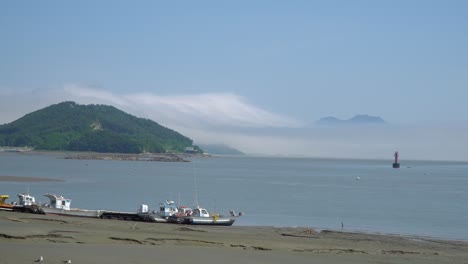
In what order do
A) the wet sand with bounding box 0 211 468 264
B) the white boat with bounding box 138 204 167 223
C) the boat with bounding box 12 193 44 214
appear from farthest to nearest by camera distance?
the boat with bounding box 12 193 44 214 < the white boat with bounding box 138 204 167 223 < the wet sand with bounding box 0 211 468 264

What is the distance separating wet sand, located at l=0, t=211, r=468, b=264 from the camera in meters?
24.5

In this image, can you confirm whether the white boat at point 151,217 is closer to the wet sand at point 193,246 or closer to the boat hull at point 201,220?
the boat hull at point 201,220

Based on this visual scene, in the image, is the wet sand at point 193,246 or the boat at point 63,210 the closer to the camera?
the wet sand at point 193,246

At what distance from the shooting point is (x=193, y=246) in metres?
29.2

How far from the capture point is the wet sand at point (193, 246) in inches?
965

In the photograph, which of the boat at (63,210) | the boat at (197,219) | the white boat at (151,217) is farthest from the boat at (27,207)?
the boat at (197,219)

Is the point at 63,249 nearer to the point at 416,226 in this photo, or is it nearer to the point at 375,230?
the point at 375,230

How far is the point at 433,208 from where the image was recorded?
67625 mm

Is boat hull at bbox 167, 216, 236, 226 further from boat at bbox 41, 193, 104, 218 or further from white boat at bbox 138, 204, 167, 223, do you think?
boat at bbox 41, 193, 104, 218

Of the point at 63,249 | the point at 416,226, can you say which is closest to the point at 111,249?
the point at 63,249

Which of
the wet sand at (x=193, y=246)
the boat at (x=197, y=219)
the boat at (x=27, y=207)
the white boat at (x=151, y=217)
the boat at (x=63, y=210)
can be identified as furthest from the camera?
the boat at (x=27, y=207)

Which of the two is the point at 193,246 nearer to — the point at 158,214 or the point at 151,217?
the point at 151,217

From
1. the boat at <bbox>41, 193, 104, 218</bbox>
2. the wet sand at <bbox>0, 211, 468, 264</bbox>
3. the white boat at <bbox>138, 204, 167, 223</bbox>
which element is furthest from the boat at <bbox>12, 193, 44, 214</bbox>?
the white boat at <bbox>138, 204, 167, 223</bbox>

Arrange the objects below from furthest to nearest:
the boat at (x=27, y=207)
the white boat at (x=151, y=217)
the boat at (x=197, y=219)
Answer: the boat at (x=27, y=207) < the boat at (x=197, y=219) < the white boat at (x=151, y=217)
